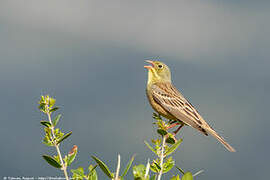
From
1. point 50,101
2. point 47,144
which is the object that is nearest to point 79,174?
point 47,144

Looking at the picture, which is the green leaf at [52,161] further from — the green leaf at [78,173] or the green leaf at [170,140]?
the green leaf at [170,140]

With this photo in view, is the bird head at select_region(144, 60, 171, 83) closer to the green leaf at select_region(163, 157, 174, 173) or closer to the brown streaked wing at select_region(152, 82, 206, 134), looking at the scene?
the brown streaked wing at select_region(152, 82, 206, 134)

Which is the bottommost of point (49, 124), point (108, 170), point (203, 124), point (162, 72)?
point (108, 170)

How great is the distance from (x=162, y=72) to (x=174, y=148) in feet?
16.1

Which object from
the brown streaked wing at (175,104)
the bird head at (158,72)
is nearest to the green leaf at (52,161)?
the brown streaked wing at (175,104)

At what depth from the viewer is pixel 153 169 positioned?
295 cm

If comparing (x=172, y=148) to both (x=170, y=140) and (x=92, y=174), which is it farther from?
(x=92, y=174)

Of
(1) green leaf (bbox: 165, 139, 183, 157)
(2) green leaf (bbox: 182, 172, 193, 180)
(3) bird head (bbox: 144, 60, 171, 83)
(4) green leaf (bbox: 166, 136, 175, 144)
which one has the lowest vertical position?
(2) green leaf (bbox: 182, 172, 193, 180)

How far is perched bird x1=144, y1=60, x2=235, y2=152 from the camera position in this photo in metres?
6.63

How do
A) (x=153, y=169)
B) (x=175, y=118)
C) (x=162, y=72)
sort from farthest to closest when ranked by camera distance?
(x=162, y=72)
(x=175, y=118)
(x=153, y=169)

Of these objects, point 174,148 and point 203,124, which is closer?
point 174,148

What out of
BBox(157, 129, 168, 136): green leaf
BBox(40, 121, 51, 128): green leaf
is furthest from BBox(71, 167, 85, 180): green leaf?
BBox(157, 129, 168, 136): green leaf

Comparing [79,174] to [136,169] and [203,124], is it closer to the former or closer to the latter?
[136,169]

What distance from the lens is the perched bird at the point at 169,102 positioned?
21.7 feet
